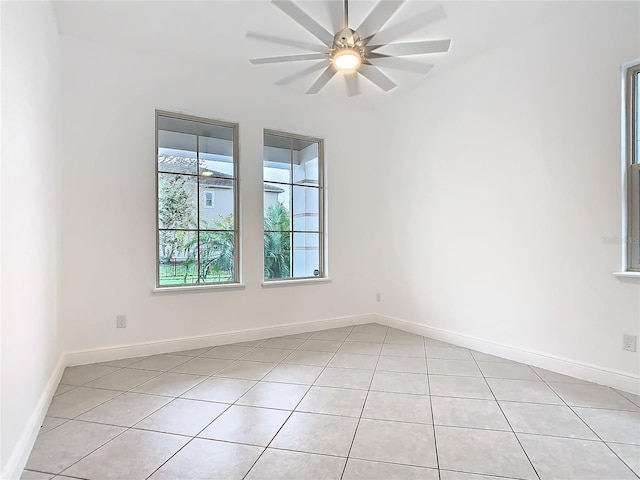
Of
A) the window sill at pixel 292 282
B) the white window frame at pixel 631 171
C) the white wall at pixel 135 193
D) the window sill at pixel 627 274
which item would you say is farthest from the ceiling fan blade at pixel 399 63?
the window sill at pixel 292 282

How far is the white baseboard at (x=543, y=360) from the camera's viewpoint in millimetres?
2666

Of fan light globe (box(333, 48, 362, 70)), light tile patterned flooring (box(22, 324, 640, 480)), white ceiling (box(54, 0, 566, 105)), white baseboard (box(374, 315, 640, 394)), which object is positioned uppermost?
white ceiling (box(54, 0, 566, 105))

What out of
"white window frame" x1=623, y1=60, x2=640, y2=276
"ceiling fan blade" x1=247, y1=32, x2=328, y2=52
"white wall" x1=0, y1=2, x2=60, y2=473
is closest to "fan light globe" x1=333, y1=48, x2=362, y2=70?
"ceiling fan blade" x1=247, y1=32, x2=328, y2=52

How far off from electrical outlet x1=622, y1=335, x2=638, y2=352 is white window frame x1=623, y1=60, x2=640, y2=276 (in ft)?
1.54

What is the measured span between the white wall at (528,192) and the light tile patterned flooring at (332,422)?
1.61 ft

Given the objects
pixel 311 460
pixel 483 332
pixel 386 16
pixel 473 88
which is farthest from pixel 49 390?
pixel 473 88

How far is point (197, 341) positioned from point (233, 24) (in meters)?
2.93

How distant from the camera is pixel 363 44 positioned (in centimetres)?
237

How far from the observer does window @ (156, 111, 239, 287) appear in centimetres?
368

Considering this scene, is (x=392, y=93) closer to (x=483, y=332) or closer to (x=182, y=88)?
(x=182, y=88)

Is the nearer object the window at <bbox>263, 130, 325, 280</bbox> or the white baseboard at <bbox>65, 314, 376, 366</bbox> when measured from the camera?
the white baseboard at <bbox>65, 314, 376, 366</bbox>

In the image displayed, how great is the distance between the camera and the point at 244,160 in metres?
4.02

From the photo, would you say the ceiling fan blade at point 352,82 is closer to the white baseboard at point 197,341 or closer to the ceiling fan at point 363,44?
the ceiling fan at point 363,44

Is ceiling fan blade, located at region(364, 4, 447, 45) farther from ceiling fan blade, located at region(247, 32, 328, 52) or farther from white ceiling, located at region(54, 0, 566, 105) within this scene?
white ceiling, located at region(54, 0, 566, 105)
